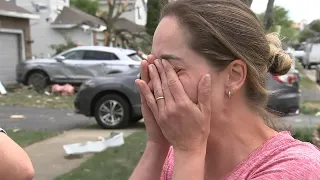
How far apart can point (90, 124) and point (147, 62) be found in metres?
10.6

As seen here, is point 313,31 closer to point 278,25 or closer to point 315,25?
point 315,25

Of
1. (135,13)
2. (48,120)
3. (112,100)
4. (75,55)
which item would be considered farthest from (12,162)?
(135,13)

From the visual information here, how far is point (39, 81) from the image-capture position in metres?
19.6

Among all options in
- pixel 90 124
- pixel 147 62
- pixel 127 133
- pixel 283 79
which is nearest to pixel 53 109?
pixel 90 124

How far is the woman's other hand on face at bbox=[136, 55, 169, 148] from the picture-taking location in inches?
69.1

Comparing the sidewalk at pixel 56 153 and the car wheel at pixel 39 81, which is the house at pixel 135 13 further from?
the sidewalk at pixel 56 153

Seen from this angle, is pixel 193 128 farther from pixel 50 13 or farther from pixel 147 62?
pixel 50 13

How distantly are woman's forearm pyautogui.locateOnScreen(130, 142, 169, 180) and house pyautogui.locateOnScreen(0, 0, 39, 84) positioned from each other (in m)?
21.1

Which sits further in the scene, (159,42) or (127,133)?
(127,133)

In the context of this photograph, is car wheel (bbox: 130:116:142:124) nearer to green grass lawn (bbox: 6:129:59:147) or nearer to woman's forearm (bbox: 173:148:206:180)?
green grass lawn (bbox: 6:129:59:147)

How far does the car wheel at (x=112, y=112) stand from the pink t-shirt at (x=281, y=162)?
9.30m

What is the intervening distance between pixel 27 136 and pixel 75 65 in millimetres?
10042

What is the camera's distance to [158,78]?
5.61 feet

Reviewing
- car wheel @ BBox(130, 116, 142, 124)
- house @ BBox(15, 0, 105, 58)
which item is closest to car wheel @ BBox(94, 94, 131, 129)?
car wheel @ BBox(130, 116, 142, 124)
